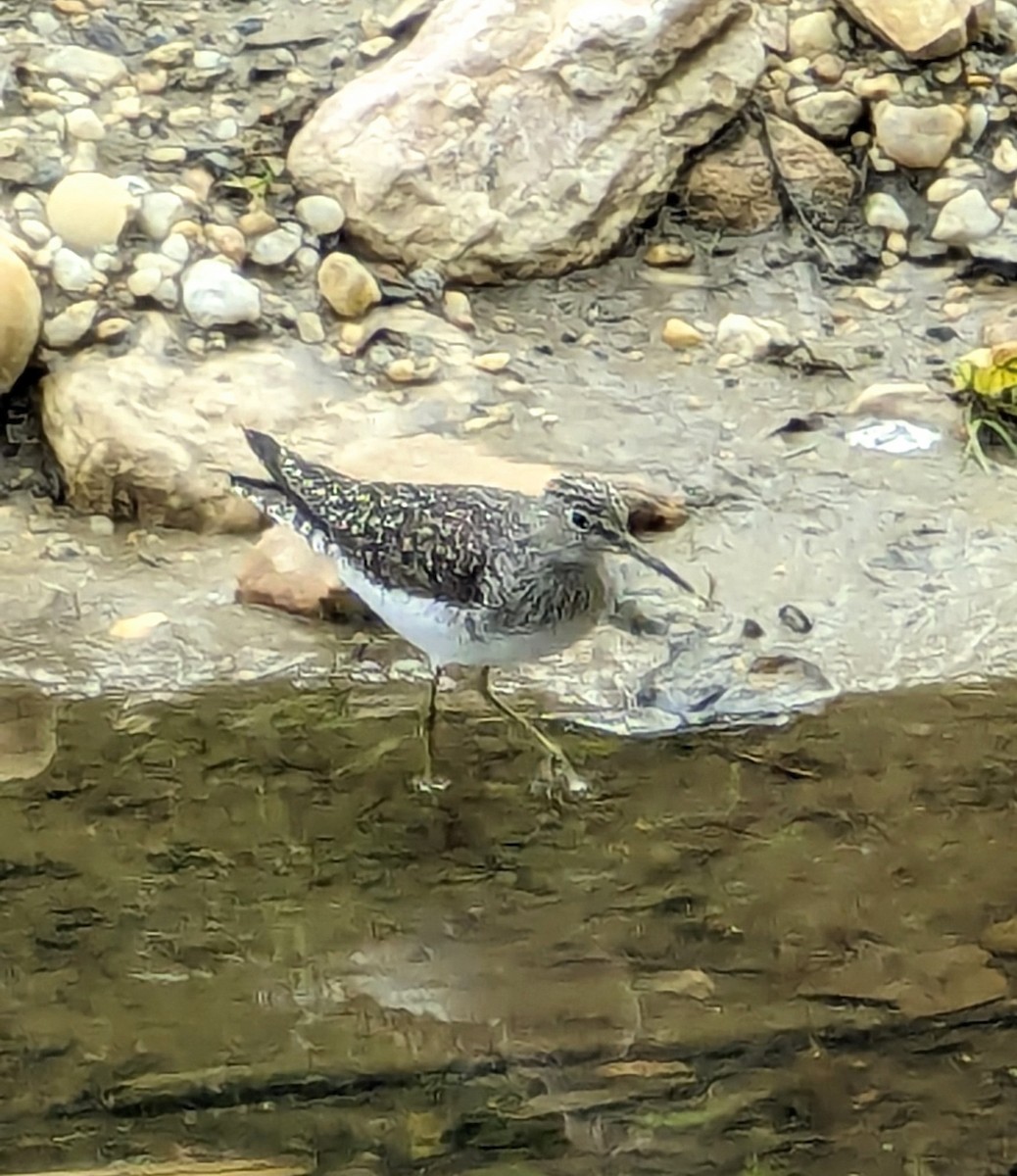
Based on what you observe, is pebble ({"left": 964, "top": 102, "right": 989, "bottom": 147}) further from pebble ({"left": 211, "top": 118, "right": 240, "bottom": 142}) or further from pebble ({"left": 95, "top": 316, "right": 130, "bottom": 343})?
pebble ({"left": 95, "top": 316, "right": 130, "bottom": 343})

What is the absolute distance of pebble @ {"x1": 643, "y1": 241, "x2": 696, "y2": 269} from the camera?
12.1 ft

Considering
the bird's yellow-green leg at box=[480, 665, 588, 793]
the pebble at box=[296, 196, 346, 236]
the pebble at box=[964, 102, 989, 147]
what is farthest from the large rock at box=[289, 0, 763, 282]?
the bird's yellow-green leg at box=[480, 665, 588, 793]

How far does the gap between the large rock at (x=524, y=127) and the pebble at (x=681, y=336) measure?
0.24 meters

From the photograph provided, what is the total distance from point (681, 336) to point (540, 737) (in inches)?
42.3

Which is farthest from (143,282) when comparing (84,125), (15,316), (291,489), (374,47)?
(291,489)

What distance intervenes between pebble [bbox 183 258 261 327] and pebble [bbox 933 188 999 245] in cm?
134

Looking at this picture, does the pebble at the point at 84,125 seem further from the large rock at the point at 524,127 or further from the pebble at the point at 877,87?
the pebble at the point at 877,87

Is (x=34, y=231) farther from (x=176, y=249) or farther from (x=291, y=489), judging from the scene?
(x=291, y=489)

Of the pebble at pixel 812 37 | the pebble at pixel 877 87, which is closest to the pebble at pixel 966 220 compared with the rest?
the pebble at pixel 877 87

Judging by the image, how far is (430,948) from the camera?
2.43 metres

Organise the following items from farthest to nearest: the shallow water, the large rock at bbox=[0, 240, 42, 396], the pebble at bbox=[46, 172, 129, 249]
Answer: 1. the pebble at bbox=[46, 172, 129, 249]
2. the large rock at bbox=[0, 240, 42, 396]
3. the shallow water

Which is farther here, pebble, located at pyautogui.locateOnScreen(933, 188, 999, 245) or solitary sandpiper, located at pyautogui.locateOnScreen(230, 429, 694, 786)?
pebble, located at pyautogui.locateOnScreen(933, 188, 999, 245)

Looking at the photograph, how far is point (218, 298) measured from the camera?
3389 mm

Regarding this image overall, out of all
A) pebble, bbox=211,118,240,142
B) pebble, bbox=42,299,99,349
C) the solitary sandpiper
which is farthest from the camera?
pebble, bbox=211,118,240,142
